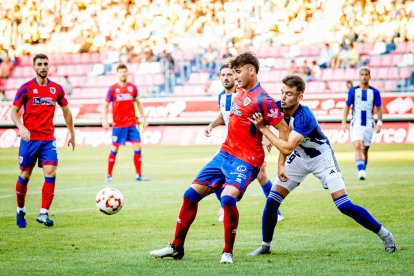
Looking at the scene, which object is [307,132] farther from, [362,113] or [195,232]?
[362,113]

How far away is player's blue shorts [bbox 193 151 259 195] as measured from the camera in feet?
27.6

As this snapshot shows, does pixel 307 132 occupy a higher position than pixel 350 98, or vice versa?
pixel 307 132

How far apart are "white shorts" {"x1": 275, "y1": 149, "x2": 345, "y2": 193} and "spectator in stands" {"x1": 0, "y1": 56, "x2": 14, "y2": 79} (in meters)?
31.9

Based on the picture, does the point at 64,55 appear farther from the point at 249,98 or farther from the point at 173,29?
the point at 249,98

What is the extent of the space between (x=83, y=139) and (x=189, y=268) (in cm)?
2566

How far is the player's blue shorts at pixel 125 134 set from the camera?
19.9m

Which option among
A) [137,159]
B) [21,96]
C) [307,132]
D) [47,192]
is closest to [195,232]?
[47,192]

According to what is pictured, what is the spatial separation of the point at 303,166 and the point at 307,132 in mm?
622

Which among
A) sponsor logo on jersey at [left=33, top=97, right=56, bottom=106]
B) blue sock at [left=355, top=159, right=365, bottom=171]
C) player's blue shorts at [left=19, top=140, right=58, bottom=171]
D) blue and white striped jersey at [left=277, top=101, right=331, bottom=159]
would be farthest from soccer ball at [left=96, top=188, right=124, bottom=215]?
blue sock at [left=355, top=159, right=365, bottom=171]

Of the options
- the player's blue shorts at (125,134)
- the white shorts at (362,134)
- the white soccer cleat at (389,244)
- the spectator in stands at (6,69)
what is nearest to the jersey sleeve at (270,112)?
the white soccer cleat at (389,244)

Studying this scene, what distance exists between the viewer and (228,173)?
8484mm

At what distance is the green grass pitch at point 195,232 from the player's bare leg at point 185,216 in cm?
11

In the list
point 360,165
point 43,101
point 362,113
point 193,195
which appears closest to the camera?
point 193,195

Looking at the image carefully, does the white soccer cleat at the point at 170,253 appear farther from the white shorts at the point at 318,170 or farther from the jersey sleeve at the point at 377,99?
the jersey sleeve at the point at 377,99
